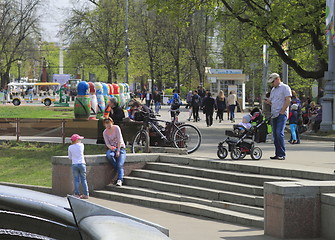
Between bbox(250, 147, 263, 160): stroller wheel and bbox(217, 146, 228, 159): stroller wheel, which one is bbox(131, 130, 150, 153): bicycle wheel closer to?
bbox(217, 146, 228, 159): stroller wheel

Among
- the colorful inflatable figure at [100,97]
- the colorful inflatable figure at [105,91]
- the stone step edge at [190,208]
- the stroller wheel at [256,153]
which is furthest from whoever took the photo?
the colorful inflatable figure at [105,91]

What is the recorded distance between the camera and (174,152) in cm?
1597

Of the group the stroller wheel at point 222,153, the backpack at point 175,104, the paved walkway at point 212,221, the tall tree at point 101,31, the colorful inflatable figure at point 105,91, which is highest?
the tall tree at point 101,31

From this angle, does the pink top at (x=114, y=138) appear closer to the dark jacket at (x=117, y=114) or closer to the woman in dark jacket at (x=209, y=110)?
the dark jacket at (x=117, y=114)

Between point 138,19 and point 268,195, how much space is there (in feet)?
220

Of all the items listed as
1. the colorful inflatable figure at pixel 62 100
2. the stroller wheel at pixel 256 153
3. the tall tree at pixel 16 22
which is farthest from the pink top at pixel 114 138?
the tall tree at pixel 16 22

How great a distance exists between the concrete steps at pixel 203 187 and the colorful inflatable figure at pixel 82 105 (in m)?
14.8

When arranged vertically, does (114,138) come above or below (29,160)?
above

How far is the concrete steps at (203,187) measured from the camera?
38.9ft

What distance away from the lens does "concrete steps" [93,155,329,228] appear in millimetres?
11859

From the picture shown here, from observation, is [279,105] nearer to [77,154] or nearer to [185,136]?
[185,136]

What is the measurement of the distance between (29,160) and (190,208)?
837 cm

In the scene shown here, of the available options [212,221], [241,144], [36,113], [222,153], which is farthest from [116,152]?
[36,113]

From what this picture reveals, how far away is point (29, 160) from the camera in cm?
1958
